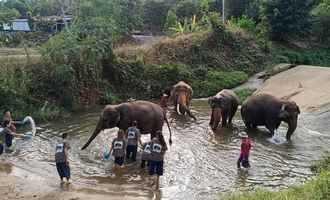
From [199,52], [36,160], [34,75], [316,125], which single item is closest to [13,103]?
[34,75]

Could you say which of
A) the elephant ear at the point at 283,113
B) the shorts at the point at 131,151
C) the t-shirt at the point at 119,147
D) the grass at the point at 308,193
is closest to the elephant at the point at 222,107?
the elephant ear at the point at 283,113

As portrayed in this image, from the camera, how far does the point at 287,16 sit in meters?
35.8

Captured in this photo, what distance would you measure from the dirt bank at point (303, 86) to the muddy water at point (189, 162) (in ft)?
8.62

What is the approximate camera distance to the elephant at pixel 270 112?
57.7ft

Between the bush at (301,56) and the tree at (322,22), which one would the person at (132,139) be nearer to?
the bush at (301,56)

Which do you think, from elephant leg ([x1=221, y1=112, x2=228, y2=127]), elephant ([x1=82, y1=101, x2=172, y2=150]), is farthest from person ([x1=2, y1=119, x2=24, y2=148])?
elephant leg ([x1=221, y1=112, x2=228, y2=127])

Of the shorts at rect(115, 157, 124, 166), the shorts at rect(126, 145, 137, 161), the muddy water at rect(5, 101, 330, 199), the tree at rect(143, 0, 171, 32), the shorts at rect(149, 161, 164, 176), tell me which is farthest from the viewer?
the tree at rect(143, 0, 171, 32)

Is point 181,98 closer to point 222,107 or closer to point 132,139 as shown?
point 222,107

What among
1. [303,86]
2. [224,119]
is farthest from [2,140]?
[303,86]

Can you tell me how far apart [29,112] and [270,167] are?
1006 cm

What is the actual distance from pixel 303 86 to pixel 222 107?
27.0 feet

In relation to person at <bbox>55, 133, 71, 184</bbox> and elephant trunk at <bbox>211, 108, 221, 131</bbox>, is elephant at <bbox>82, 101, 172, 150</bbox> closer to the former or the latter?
person at <bbox>55, 133, 71, 184</bbox>

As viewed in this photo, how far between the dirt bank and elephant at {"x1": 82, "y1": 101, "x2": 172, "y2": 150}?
8.44 m

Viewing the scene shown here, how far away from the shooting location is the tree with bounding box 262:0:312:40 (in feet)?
117
